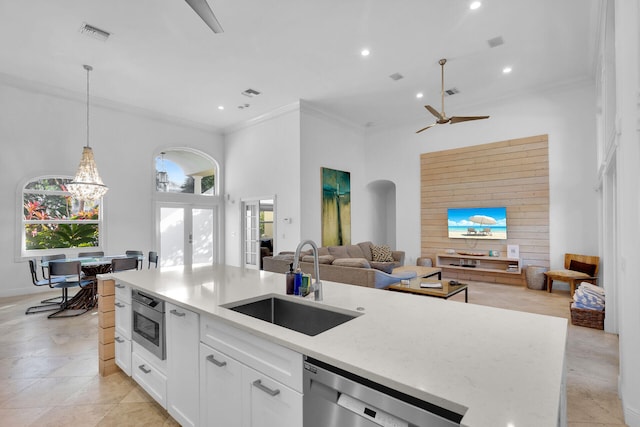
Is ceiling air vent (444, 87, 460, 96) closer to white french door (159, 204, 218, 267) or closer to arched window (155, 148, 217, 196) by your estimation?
arched window (155, 148, 217, 196)

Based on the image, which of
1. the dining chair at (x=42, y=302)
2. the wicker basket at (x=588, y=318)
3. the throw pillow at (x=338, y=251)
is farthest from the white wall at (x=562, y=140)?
the dining chair at (x=42, y=302)

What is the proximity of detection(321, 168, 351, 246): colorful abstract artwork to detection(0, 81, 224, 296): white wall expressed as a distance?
3.49 metres

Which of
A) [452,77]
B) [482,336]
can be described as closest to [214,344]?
[482,336]

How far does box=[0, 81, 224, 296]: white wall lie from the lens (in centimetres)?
545

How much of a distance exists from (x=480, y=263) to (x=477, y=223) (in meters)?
0.83

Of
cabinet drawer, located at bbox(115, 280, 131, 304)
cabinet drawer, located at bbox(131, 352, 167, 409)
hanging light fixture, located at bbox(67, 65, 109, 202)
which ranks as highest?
hanging light fixture, located at bbox(67, 65, 109, 202)

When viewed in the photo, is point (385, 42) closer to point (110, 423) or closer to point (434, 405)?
point (434, 405)

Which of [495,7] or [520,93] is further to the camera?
[520,93]

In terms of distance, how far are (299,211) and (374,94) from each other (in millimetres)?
2755

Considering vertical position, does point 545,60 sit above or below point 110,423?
above

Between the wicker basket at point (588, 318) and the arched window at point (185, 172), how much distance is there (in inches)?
299

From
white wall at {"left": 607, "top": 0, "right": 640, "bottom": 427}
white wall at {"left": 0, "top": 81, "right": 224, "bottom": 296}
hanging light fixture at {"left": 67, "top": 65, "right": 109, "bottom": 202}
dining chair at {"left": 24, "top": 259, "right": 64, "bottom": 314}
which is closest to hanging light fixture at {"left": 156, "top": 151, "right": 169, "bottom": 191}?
white wall at {"left": 0, "top": 81, "right": 224, "bottom": 296}

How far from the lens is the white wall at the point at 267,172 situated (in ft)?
22.2

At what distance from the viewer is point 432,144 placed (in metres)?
7.35
